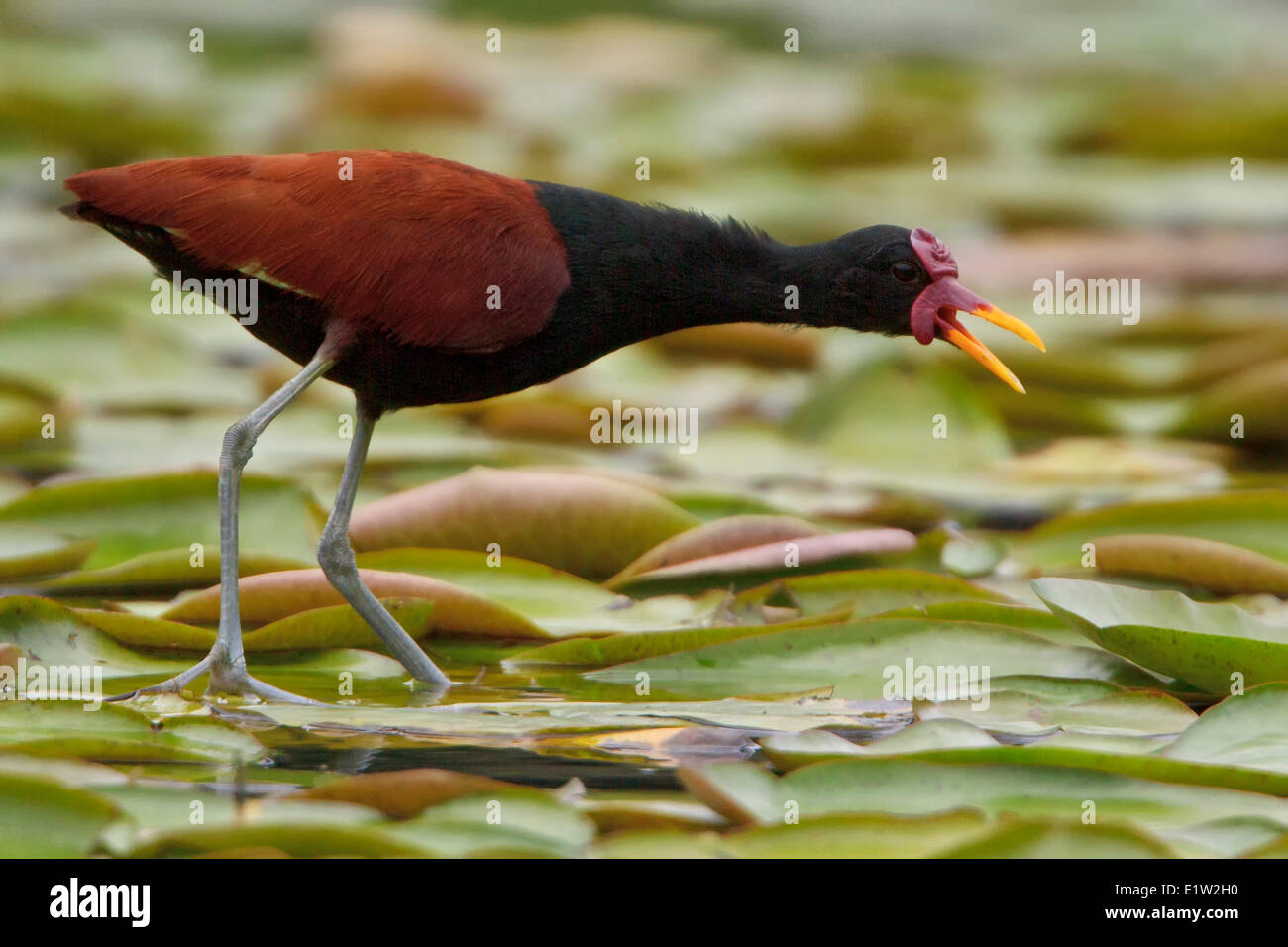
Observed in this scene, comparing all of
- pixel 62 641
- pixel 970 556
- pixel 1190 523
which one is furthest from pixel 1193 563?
pixel 62 641

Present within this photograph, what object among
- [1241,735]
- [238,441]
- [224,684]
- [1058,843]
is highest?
[238,441]

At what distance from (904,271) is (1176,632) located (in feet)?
4.05

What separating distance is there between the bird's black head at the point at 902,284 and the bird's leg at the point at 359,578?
50.6 inches

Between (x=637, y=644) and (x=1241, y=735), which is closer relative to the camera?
(x=1241, y=735)

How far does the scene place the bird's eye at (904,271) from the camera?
4430 millimetres

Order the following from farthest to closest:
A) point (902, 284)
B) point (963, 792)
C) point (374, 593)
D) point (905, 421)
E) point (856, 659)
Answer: point (905, 421)
point (902, 284)
point (374, 593)
point (856, 659)
point (963, 792)

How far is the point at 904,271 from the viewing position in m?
4.43

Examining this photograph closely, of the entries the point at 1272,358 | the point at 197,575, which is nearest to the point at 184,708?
the point at 197,575

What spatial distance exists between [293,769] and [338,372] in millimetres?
1329

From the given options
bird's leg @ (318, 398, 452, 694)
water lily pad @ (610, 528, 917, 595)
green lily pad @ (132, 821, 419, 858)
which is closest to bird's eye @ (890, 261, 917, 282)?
water lily pad @ (610, 528, 917, 595)

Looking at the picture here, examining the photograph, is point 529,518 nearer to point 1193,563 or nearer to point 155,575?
point 155,575

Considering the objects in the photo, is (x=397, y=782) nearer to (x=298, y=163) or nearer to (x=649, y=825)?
(x=649, y=825)
